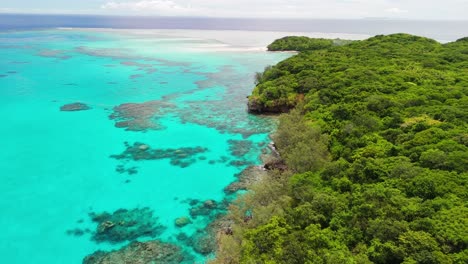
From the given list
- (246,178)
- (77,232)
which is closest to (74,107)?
(77,232)

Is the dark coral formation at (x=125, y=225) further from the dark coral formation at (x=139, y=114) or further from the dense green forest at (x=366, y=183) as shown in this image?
the dark coral formation at (x=139, y=114)

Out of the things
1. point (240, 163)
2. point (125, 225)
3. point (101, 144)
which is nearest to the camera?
point (125, 225)

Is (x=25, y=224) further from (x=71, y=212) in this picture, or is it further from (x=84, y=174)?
(x=84, y=174)

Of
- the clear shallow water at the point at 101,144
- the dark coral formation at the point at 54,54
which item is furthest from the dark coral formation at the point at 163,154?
the dark coral formation at the point at 54,54

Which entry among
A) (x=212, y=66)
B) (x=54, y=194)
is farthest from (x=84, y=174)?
(x=212, y=66)

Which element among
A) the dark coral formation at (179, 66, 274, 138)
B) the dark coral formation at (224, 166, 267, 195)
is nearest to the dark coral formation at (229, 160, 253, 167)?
the dark coral formation at (224, 166, 267, 195)

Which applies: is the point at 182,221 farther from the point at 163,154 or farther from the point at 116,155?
the point at 116,155
